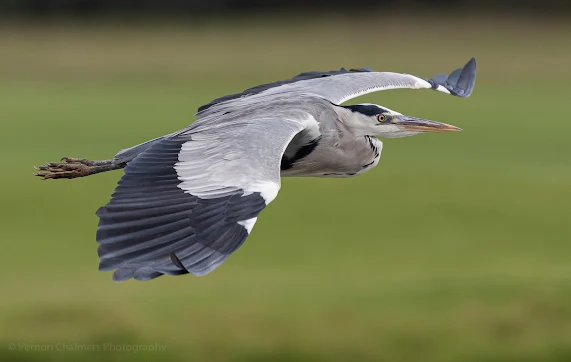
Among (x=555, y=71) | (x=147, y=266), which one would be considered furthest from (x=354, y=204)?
(x=555, y=71)

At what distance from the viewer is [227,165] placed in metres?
5.66

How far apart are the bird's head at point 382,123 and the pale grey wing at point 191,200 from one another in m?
1.02

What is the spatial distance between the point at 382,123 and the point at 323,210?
11.5 metres

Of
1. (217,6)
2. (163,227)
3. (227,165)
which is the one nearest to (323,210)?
(227,165)

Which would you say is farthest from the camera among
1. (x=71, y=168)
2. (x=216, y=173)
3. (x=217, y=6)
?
(x=217, y=6)

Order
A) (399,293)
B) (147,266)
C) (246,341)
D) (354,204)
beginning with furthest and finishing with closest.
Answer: (354,204), (399,293), (246,341), (147,266)

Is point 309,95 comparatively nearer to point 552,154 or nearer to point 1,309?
point 1,309

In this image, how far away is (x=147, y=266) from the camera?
484cm

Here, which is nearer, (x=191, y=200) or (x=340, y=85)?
(x=191, y=200)

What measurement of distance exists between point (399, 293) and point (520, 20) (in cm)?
2451

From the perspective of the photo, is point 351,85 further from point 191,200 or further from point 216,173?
point 191,200

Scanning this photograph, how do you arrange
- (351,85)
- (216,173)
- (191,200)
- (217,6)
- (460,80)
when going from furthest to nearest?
(217,6) → (460,80) → (351,85) → (216,173) → (191,200)

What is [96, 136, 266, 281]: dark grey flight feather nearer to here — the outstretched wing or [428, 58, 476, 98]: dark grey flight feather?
the outstretched wing

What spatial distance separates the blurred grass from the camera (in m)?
11.7
